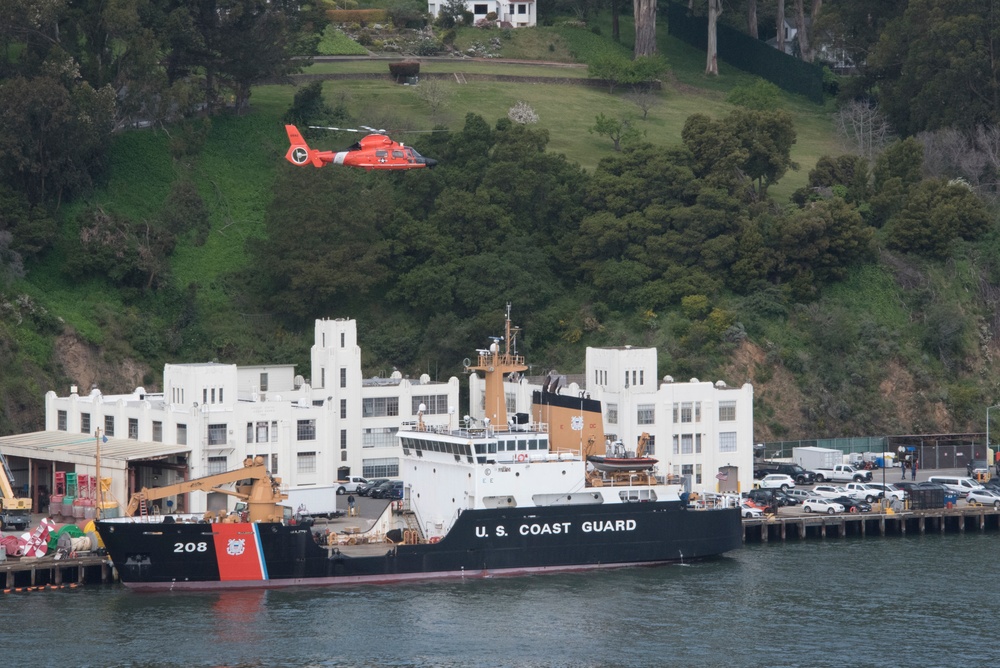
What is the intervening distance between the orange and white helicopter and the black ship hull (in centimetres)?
2941

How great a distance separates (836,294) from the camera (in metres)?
102

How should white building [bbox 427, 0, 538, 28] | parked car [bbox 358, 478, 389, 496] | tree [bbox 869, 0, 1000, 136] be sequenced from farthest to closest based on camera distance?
white building [bbox 427, 0, 538, 28] → tree [bbox 869, 0, 1000, 136] → parked car [bbox 358, 478, 389, 496]

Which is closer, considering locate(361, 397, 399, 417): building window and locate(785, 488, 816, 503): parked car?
locate(785, 488, 816, 503): parked car

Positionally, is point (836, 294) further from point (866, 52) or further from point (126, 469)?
point (126, 469)

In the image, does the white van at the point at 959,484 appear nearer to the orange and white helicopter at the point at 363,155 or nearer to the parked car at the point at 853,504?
the parked car at the point at 853,504

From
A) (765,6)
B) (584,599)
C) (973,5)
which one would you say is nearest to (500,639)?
(584,599)

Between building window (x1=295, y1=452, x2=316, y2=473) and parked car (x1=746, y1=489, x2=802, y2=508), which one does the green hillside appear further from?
building window (x1=295, y1=452, x2=316, y2=473)

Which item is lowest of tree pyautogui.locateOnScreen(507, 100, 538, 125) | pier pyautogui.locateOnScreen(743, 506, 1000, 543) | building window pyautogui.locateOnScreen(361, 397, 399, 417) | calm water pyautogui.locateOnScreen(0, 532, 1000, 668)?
calm water pyautogui.locateOnScreen(0, 532, 1000, 668)

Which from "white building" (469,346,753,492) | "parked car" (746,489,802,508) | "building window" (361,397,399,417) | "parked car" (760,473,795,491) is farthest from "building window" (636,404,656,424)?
"building window" (361,397,399,417)

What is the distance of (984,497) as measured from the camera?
83750mm

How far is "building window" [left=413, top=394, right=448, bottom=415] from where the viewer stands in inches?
3457

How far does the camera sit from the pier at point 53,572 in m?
68.1

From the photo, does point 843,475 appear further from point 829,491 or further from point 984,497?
point 984,497

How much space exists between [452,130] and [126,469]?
42438 mm
